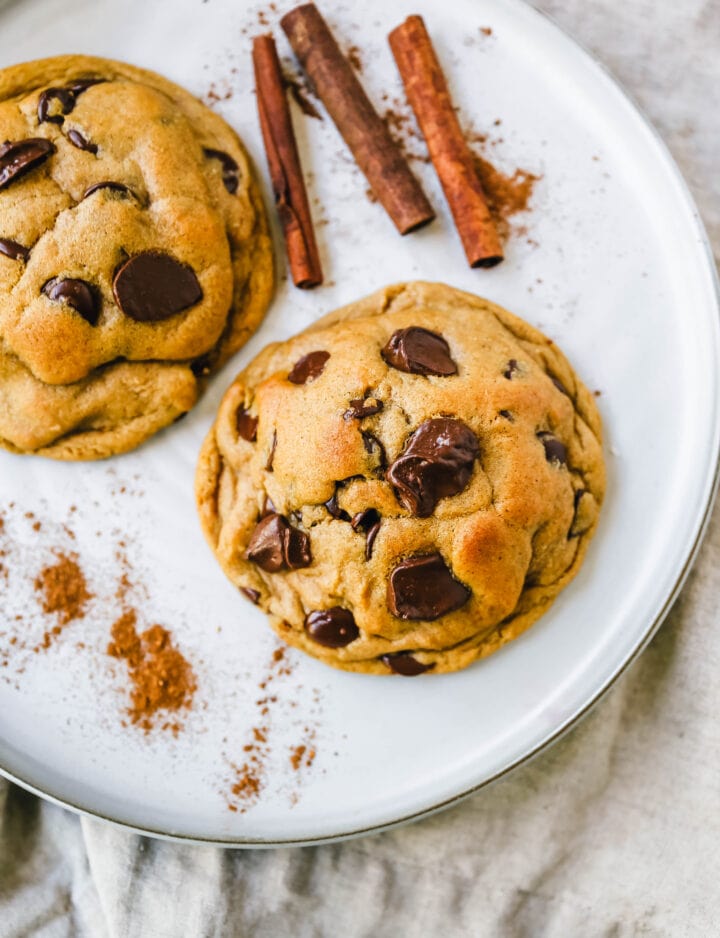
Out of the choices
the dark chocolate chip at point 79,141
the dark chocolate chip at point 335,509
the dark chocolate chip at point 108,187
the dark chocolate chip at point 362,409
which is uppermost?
the dark chocolate chip at point 79,141

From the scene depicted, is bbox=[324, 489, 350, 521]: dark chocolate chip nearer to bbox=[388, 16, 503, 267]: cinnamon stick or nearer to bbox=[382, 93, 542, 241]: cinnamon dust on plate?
bbox=[388, 16, 503, 267]: cinnamon stick

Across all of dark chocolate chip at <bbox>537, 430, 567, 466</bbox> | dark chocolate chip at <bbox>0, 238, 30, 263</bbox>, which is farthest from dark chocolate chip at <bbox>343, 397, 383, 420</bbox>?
dark chocolate chip at <bbox>0, 238, 30, 263</bbox>

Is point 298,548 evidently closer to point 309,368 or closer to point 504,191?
point 309,368

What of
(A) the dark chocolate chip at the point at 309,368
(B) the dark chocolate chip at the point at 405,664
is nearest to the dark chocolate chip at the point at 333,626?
(B) the dark chocolate chip at the point at 405,664

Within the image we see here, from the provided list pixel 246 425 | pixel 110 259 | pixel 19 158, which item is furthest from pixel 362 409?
pixel 19 158

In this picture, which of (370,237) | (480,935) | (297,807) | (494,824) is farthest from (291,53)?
(480,935)

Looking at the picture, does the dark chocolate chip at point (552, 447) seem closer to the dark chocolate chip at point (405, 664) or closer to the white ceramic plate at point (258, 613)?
the white ceramic plate at point (258, 613)
